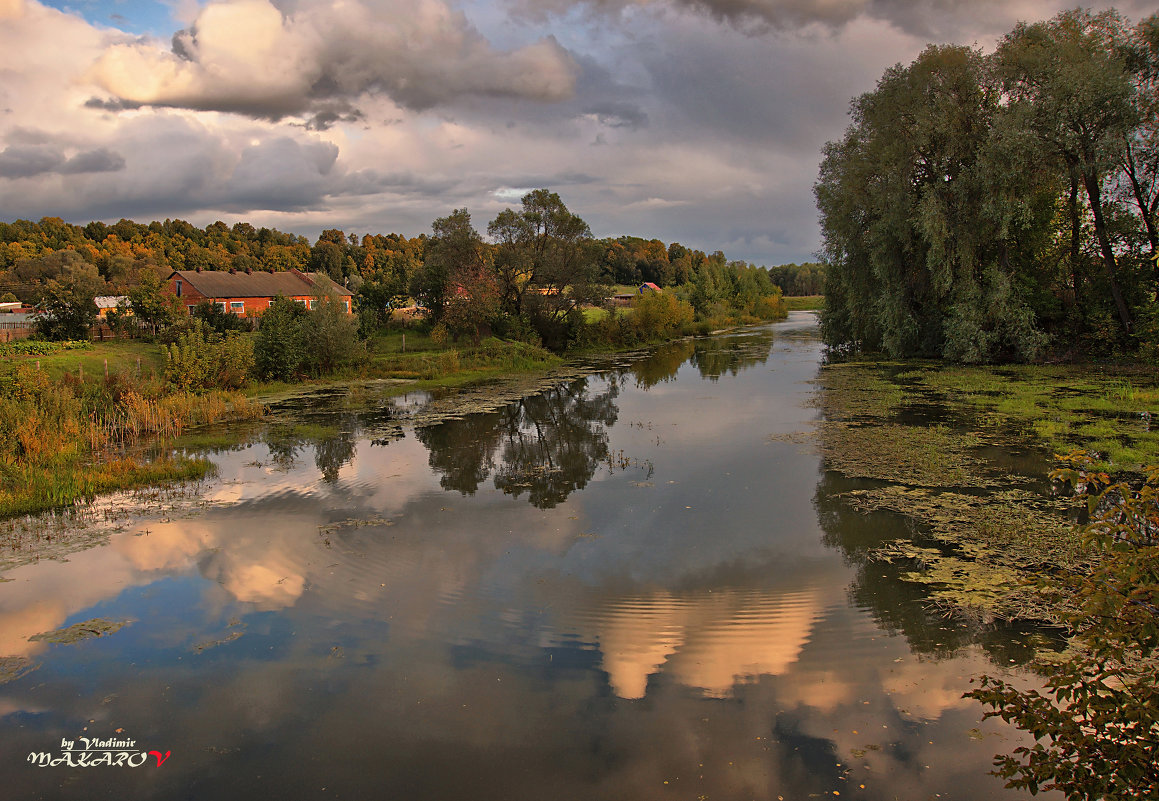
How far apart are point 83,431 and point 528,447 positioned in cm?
989

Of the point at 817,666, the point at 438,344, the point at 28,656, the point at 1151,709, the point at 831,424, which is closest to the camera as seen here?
the point at 1151,709

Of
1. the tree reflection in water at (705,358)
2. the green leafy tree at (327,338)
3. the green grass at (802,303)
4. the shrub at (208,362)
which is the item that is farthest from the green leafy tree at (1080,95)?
the green grass at (802,303)

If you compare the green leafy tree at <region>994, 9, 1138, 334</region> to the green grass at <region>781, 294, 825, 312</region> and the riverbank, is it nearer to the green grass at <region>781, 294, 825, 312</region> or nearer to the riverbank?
the riverbank

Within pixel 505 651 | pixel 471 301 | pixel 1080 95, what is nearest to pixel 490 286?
pixel 471 301

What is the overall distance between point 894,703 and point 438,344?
31652 millimetres

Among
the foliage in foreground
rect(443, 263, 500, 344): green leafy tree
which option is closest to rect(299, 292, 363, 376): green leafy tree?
rect(443, 263, 500, 344): green leafy tree

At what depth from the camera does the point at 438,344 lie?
34.8 metres

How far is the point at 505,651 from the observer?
6.29 m

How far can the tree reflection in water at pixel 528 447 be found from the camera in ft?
40.3

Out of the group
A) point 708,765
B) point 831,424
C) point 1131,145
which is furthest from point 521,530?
point 1131,145

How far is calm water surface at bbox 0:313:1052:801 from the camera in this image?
4.75m

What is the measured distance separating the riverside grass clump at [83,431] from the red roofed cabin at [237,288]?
3063 centimetres

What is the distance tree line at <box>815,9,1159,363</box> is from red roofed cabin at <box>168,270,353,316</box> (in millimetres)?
36360

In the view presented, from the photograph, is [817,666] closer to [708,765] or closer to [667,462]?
[708,765]
